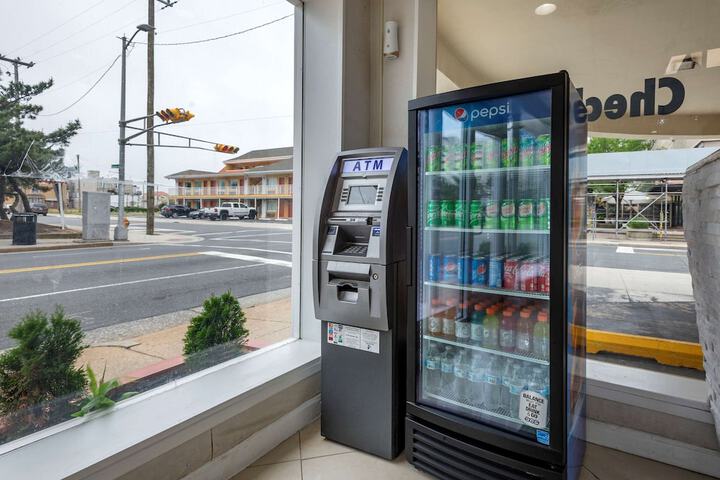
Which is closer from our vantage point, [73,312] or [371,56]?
[73,312]

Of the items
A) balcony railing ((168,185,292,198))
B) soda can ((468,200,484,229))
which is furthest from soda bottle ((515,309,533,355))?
balcony railing ((168,185,292,198))

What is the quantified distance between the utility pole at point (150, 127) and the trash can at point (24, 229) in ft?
1.59

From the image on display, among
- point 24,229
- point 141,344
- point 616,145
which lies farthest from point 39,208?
point 616,145

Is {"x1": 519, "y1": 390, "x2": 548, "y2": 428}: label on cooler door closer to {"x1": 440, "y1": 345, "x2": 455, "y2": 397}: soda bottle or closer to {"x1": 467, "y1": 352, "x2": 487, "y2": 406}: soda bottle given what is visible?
{"x1": 467, "y1": 352, "x2": 487, "y2": 406}: soda bottle

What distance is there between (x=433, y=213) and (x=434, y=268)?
11.2 inches

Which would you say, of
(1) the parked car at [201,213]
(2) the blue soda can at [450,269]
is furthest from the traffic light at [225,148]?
(2) the blue soda can at [450,269]

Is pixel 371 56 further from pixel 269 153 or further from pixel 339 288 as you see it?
pixel 339 288

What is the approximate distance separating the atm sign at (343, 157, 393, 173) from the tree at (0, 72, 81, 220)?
1301mm

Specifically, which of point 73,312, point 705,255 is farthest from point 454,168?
Answer: point 73,312

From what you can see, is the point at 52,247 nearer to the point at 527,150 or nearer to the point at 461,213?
the point at 461,213

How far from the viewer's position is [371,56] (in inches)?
110

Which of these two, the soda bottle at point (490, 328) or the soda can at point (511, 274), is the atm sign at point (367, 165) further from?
the soda bottle at point (490, 328)

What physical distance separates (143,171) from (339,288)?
113 cm

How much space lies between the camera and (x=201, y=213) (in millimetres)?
2338
